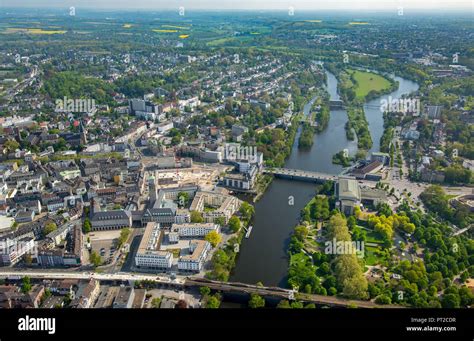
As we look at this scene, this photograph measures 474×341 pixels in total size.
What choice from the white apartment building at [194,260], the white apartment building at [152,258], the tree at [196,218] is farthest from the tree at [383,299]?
the tree at [196,218]

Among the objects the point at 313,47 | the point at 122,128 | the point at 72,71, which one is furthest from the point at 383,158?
the point at 313,47

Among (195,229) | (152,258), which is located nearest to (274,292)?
(152,258)

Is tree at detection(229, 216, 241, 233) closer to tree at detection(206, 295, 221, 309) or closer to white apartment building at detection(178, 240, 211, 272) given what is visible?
white apartment building at detection(178, 240, 211, 272)

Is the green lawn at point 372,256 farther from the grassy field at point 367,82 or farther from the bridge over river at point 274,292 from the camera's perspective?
the grassy field at point 367,82

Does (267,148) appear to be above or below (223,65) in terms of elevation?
below

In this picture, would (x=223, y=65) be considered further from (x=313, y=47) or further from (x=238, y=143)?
(x=238, y=143)

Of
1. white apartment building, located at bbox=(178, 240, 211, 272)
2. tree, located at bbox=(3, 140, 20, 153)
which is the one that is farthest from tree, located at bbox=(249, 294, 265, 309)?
tree, located at bbox=(3, 140, 20, 153)
